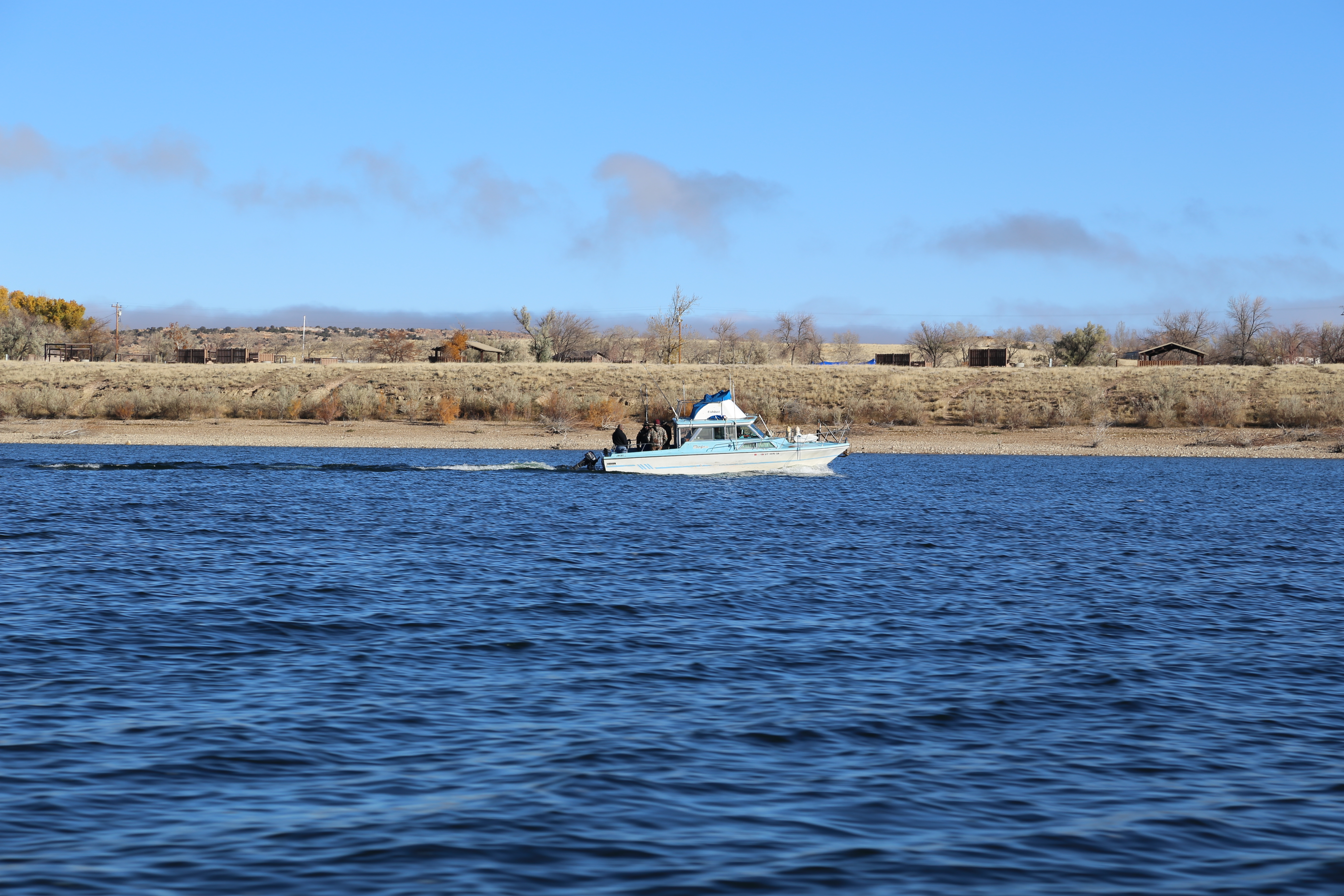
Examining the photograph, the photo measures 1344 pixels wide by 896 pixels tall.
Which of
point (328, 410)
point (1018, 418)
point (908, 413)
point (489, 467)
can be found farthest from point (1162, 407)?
point (328, 410)

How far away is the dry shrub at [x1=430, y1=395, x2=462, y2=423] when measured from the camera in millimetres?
79812

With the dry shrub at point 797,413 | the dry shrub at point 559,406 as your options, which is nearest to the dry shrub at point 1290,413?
the dry shrub at point 797,413

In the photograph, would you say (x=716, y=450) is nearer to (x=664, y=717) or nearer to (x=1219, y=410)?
(x=664, y=717)

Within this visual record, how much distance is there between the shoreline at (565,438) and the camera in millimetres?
69500

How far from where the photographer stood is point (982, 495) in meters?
42.2

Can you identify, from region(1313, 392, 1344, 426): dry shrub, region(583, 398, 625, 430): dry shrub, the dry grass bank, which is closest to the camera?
region(1313, 392, 1344, 426): dry shrub

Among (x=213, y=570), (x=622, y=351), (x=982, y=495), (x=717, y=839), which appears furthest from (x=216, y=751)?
(x=622, y=351)

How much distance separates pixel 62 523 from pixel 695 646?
20289 mm

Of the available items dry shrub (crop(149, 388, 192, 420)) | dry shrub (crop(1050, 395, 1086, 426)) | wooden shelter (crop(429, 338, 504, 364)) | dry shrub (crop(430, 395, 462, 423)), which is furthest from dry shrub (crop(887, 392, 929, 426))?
wooden shelter (crop(429, 338, 504, 364))

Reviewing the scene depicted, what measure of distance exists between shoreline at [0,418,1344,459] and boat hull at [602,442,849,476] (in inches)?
704

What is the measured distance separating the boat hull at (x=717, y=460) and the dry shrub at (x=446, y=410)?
110 ft

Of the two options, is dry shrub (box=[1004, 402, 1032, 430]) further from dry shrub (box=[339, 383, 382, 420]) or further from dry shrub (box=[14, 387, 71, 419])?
dry shrub (box=[14, 387, 71, 419])

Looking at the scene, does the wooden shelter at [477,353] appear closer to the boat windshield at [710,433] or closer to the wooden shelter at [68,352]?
the wooden shelter at [68,352]

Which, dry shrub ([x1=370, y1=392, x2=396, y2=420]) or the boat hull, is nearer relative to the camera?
the boat hull
